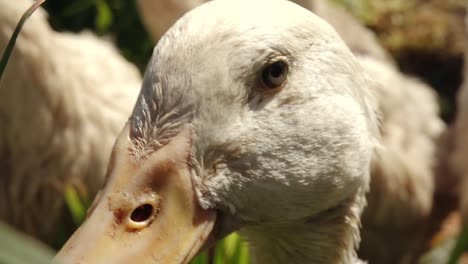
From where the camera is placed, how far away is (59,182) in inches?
140

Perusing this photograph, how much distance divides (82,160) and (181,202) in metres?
1.91

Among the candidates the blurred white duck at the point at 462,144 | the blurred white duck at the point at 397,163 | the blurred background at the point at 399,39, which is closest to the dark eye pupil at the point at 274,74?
the blurred background at the point at 399,39

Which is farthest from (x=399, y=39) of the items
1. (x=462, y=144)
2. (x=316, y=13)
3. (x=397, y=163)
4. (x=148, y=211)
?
(x=148, y=211)

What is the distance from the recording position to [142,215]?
1.67m

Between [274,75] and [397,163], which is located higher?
[274,75]

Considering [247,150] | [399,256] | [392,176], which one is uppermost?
[247,150]

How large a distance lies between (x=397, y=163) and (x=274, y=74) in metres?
2.53

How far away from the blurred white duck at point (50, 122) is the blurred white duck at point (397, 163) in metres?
1.04

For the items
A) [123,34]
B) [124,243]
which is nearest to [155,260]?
[124,243]

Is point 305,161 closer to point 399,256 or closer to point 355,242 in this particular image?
point 355,242

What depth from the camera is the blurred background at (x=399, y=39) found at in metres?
3.80

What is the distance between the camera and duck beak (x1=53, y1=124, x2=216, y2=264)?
5.41ft

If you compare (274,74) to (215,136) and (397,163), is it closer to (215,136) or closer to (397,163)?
(215,136)

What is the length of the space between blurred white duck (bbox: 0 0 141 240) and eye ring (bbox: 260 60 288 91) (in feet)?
5.38
